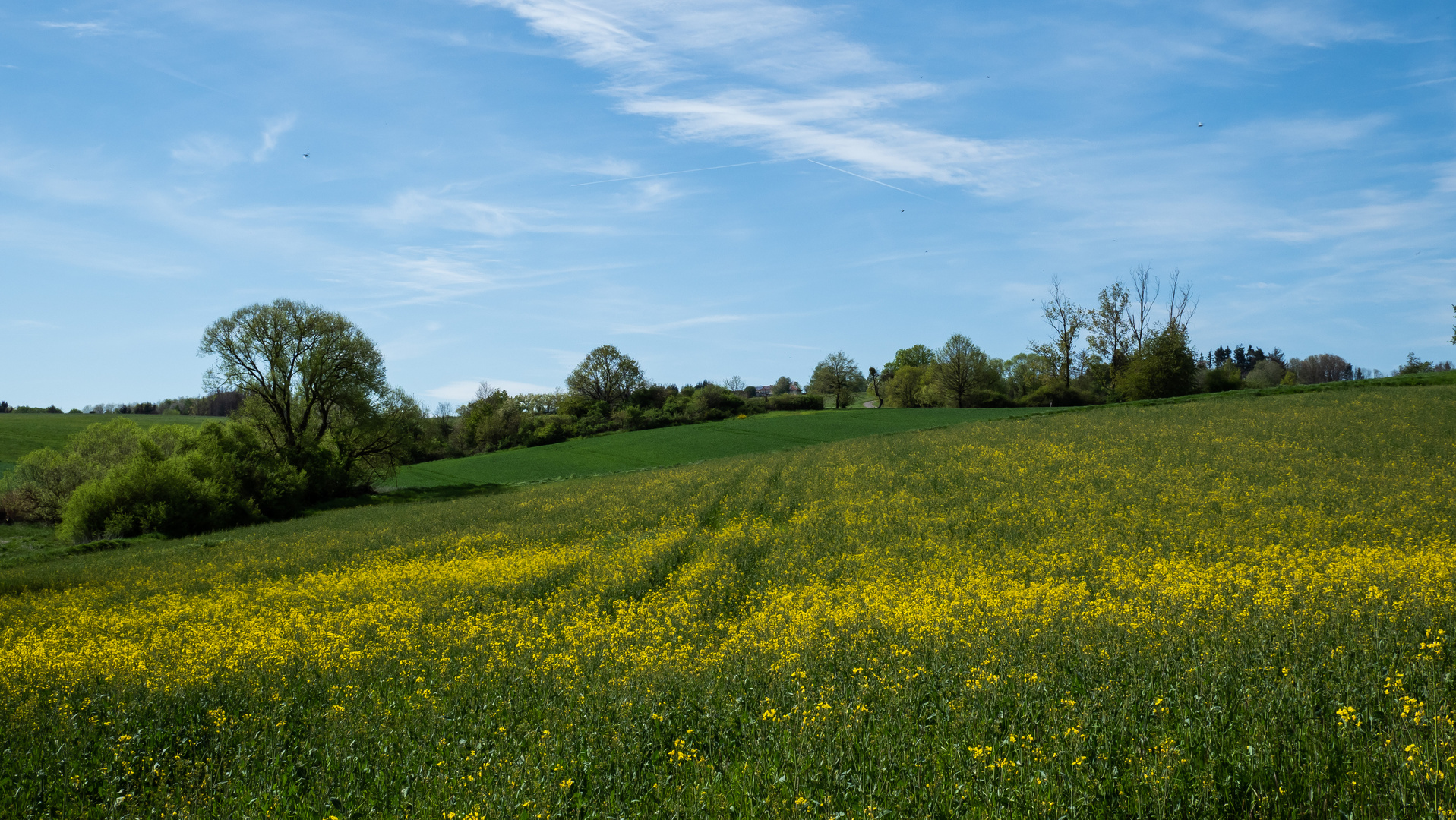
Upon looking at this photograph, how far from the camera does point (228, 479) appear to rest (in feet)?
126

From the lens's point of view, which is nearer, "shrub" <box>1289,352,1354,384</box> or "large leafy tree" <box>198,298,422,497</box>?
"large leafy tree" <box>198,298,422,497</box>

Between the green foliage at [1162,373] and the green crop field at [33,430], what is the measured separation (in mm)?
71794

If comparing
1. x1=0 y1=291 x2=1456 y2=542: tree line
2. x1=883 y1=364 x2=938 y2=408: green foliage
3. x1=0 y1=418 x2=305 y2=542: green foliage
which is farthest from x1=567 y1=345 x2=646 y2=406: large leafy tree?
x1=0 y1=418 x2=305 y2=542: green foliage

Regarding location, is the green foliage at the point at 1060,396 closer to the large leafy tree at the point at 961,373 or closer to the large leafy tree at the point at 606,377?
the large leafy tree at the point at 961,373

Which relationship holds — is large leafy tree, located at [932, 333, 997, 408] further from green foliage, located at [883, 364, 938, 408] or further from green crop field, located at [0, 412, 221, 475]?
green crop field, located at [0, 412, 221, 475]

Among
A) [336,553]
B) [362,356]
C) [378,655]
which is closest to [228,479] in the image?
[362,356]

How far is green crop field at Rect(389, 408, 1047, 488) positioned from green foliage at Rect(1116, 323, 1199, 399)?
7.93 meters

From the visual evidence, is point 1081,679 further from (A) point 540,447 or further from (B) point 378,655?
(A) point 540,447

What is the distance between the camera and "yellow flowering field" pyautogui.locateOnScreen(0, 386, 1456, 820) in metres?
Answer: 4.97

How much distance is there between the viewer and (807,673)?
7.41m

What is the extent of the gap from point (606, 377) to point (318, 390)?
49120 mm

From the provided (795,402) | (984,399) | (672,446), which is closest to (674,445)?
(672,446)

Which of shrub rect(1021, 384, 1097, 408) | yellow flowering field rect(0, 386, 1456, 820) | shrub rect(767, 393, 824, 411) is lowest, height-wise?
yellow flowering field rect(0, 386, 1456, 820)

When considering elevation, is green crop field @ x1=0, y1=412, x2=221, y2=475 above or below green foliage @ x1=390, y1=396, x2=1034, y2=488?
above
